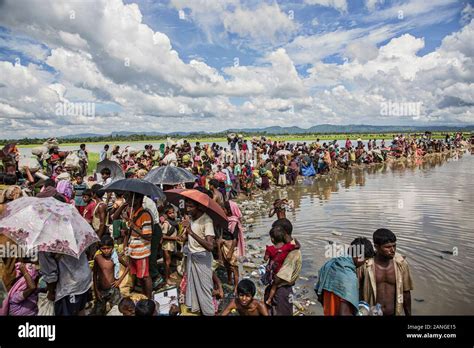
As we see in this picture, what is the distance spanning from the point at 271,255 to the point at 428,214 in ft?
30.8

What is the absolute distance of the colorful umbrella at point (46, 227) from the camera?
3.48 meters

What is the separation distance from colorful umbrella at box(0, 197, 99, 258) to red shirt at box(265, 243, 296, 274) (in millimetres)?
2235

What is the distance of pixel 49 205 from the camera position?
385 centimetres

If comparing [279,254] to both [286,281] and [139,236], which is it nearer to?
[286,281]

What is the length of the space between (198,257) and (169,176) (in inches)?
137

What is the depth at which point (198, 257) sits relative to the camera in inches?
183

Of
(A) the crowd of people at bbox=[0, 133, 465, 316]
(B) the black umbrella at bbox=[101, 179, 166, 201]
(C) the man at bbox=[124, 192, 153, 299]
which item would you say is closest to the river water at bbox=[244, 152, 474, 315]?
(A) the crowd of people at bbox=[0, 133, 465, 316]

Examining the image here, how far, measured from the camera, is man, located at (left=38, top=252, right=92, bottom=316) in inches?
142

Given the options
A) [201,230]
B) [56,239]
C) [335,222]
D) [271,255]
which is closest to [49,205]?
[56,239]

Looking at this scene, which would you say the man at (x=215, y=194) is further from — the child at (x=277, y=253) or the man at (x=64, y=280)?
the man at (x=64, y=280)

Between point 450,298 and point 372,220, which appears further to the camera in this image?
point 372,220

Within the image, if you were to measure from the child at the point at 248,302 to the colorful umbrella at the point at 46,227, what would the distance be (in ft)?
6.14

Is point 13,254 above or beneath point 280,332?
above

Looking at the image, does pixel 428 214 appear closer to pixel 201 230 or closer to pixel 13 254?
pixel 201 230
